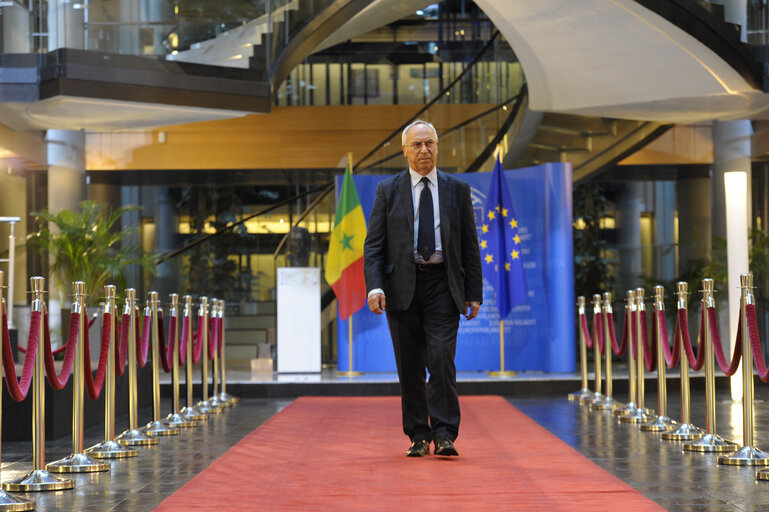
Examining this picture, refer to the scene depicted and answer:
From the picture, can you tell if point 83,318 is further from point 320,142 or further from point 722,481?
point 320,142

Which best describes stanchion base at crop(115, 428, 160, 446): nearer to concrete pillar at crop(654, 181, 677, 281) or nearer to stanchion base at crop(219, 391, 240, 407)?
stanchion base at crop(219, 391, 240, 407)

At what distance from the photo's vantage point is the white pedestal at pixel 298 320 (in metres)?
11.0

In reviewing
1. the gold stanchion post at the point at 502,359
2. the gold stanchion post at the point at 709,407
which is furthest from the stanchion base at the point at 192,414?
the gold stanchion post at the point at 502,359

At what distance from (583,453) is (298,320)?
6150mm

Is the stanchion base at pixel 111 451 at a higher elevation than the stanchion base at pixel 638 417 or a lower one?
higher

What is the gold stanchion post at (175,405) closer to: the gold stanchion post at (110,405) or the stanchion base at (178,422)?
the stanchion base at (178,422)

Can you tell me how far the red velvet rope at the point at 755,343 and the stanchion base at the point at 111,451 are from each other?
3215mm

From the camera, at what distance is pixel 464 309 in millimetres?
4688

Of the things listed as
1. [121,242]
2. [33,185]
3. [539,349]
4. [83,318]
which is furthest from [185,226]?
[83,318]

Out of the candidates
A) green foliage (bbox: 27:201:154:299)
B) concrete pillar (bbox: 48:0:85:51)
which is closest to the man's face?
concrete pillar (bbox: 48:0:85:51)

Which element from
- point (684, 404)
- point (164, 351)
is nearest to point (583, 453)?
point (684, 404)

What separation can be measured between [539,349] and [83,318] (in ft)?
21.1

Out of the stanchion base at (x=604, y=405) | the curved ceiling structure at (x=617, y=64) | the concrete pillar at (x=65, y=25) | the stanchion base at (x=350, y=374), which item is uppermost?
the concrete pillar at (x=65, y=25)

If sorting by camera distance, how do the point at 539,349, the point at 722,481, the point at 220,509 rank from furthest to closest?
the point at 539,349
the point at 722,481
the point at 220,509
